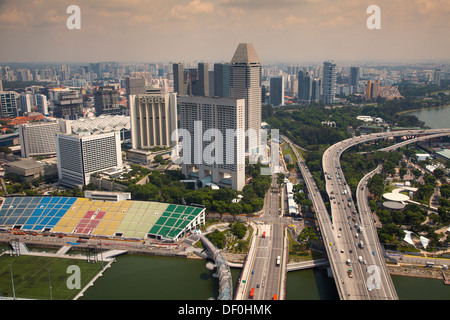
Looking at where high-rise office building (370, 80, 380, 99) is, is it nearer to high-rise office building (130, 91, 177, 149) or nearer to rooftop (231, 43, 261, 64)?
rooftop (231, 43, 261, 64)

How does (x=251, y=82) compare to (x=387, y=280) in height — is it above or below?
above

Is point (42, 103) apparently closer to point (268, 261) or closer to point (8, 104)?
point (8, 104)

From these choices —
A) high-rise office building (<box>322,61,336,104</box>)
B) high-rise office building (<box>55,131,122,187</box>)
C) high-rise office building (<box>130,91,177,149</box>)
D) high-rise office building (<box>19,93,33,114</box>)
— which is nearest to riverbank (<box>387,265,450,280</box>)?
high-rise office building (<box>55,131,122,187</box>)

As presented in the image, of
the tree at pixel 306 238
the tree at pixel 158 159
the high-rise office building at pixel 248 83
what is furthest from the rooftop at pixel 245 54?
the tree at pixel 306 238

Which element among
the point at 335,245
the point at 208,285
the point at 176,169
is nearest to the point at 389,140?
the point at 176,169

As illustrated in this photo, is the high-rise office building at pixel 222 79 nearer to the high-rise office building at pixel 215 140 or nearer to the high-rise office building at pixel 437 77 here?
the high-rise office building at pixel 215 140

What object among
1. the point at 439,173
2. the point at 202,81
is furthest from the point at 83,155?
A: the point at 202,81

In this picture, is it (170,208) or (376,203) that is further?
(376,203)

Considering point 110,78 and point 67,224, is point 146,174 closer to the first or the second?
point 67,224
